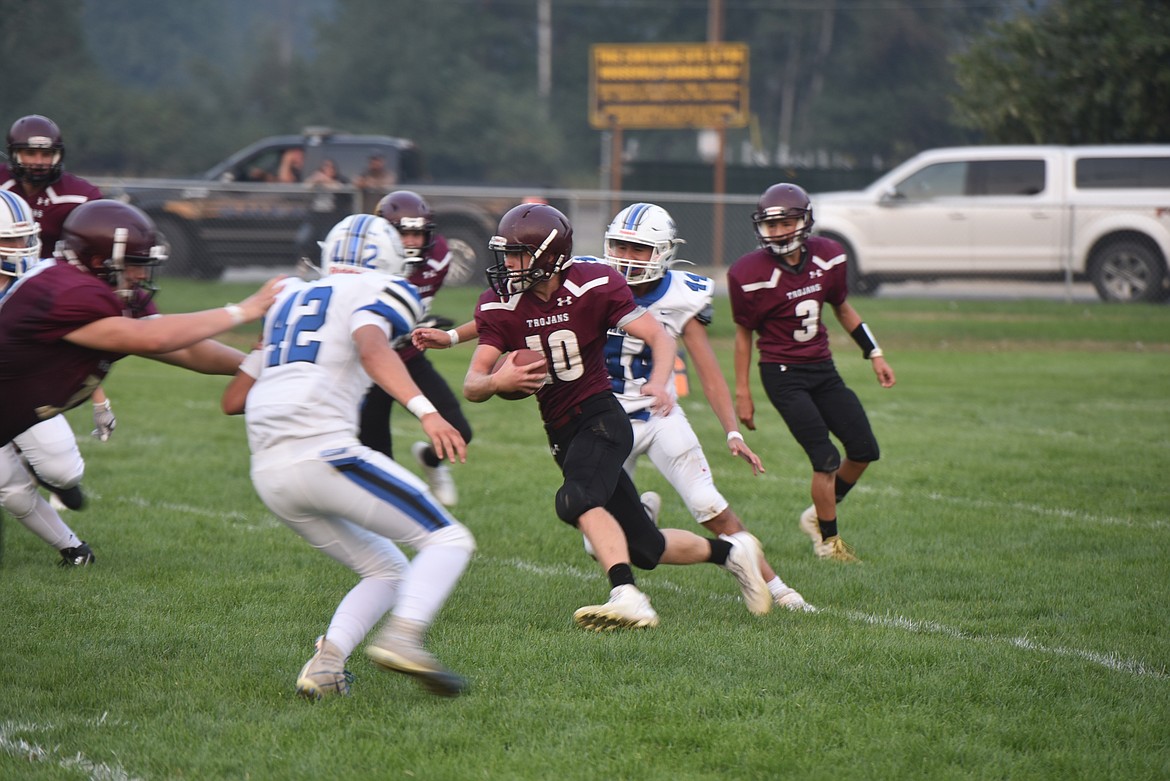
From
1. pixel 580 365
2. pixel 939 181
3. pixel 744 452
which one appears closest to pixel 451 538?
pixel 580 365

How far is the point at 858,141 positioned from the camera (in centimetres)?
4084

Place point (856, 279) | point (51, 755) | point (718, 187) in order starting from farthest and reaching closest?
point (718, 187) < point (856, 279) < point (51, 755)

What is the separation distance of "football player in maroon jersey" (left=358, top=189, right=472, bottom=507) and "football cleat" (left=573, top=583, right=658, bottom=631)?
7.77ft

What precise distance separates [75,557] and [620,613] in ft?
9.50

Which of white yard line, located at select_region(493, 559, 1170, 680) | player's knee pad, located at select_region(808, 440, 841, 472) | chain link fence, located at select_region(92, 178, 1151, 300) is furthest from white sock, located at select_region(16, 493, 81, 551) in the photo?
chain link fence, located at select_region(92, 178, 1151, 300)

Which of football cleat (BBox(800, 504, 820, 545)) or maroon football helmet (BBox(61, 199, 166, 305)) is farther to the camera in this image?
football cleat (BBox(800, 504, 820, 545))

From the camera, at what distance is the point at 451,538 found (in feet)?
14.1

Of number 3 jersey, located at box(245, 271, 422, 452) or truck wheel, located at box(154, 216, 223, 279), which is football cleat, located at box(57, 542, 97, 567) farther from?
Answer: truck wheel, located at box(154, 216, 223, 279)

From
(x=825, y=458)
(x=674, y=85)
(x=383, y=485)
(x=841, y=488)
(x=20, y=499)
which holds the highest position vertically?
(x=674, y=85)

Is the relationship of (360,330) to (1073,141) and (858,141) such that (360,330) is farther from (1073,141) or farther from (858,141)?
(858,141)

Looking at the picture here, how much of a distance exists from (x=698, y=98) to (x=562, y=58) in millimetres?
20114

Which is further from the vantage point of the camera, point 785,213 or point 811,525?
point 811,525

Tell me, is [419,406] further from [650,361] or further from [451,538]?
[650,361]

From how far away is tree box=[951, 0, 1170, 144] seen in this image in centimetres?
2012
